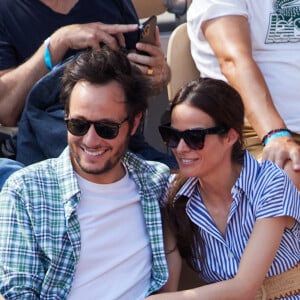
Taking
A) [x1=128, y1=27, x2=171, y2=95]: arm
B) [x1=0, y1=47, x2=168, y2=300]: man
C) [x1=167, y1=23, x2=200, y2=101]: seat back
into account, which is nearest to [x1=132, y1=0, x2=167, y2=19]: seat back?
[x1=167, y1=23, x2=200, y2=101]: seat back

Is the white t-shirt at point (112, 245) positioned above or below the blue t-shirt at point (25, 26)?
below

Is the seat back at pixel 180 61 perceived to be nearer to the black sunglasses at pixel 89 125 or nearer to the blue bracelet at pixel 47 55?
the blue bracelet at pixel 47 55

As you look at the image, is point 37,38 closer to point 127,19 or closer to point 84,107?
point 127,19

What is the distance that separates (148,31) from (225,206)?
72cm

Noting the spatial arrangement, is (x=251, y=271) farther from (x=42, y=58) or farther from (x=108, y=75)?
(x=42, y=58)

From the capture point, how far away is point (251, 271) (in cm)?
214

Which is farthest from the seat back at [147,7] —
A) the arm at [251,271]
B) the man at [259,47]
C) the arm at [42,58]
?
the arm at [251,271]

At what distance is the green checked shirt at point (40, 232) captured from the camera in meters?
2.00

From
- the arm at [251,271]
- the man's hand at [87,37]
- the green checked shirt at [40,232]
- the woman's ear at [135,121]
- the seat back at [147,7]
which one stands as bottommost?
the seat back at [147,7]

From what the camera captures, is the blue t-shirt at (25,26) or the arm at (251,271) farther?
the blue t-shirt at (25,26)

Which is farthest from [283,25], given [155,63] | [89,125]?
[89,125]

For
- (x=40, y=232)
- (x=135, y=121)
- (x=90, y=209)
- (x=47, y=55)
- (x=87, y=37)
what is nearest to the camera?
(x=40, y=232)

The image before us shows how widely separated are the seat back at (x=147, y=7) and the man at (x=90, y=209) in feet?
6.35

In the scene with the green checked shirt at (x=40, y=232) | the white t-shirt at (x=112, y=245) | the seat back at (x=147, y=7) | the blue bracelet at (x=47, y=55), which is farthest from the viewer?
the seat back at (x=147, y=7)
